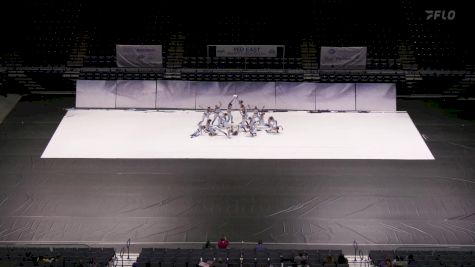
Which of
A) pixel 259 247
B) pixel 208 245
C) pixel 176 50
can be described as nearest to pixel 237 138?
pixel 176 50

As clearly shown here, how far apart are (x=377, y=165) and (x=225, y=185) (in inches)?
267

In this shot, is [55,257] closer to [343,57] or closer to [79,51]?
[79,51]

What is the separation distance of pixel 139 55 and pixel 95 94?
12.2 feet

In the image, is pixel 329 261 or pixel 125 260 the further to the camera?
pixel 125 260

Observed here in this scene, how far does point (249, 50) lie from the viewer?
37.6 meters

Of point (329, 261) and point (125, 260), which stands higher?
point (329, 261)

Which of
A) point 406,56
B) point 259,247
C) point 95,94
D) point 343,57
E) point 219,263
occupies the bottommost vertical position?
point 219,263

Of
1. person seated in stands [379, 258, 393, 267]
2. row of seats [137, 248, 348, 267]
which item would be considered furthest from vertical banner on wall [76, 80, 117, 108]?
person seated in stands [379, 258, 393, 267]

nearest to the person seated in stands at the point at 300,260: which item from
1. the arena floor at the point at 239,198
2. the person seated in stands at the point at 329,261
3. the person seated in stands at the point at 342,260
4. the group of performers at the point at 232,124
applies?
the person seated in stands at the point at 329,261

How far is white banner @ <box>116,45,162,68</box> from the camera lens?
3775cm

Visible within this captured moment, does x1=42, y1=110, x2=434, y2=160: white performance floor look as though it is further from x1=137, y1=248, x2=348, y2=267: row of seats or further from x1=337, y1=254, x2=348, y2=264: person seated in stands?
x1=337, y1=254, x2=348, y2=264: person seated in stands

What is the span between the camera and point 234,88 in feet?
117

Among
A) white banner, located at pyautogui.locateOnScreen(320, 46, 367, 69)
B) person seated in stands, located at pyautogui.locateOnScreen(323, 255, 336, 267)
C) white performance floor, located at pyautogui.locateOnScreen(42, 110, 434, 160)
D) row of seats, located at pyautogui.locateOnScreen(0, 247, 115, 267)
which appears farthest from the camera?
white banner, located at pyautogui.locateOnScreen(320, 46, 367, 69)

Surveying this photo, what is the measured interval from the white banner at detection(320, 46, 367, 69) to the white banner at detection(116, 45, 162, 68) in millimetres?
9199
